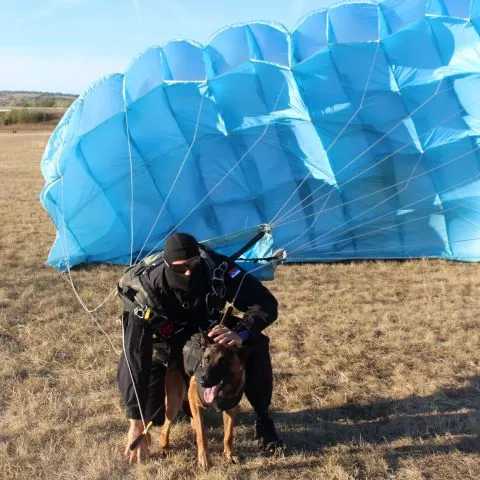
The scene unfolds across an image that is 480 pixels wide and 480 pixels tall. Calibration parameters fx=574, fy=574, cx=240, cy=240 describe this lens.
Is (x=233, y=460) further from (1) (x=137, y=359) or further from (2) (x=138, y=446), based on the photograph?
(1) (x=137, y=359)

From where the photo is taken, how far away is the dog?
2820 mm

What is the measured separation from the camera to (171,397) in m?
3.29

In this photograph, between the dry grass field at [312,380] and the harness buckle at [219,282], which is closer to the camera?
the harness buckle at [219,282]

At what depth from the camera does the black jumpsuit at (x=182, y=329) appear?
10.1 feet

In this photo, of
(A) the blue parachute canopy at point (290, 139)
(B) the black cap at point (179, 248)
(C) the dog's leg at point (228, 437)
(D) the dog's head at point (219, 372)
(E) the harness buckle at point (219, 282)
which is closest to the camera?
(D) the dog's head at point (219, 372)

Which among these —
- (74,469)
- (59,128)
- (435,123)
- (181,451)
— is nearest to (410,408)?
(181,451)

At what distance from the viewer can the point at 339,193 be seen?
6.72m

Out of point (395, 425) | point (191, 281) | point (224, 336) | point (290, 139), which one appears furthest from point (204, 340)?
point (290, 139)

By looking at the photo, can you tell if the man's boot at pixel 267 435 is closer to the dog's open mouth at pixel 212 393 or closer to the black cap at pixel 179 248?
the dog's open mouth at pixel 212 393

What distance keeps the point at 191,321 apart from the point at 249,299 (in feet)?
1.23

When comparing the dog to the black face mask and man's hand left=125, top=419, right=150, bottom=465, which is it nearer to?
man's hand left=125, top=419, right=150, bottom=465

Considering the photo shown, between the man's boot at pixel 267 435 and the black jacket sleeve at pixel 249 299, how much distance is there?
0.57m

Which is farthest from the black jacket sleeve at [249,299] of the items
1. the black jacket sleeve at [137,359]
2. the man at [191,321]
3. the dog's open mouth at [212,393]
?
the black jacket sleeve at [137,359]

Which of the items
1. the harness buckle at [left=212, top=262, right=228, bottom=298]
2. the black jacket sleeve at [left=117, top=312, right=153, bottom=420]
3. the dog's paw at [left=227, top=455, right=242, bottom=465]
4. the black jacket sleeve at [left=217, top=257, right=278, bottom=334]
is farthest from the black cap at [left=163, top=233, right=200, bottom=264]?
the dog's paw at [left=227, top=455, right=242, bottom=465]
